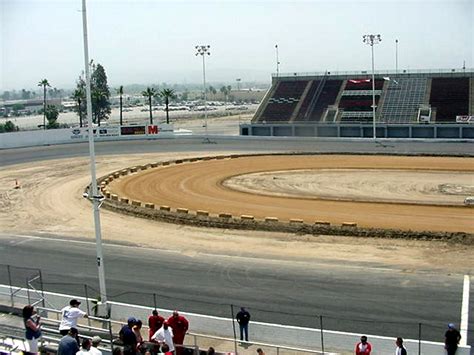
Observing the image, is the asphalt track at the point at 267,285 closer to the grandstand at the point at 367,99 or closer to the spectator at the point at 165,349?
the spectator at the point at 165,349

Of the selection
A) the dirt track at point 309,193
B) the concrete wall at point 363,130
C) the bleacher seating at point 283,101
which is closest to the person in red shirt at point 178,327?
the dirt track at point 309,193

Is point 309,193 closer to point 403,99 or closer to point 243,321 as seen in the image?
point 243,321

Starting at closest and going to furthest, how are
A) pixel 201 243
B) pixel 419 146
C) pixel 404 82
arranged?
pixel 201 243 < pixel 419 146 < pixel 404 82

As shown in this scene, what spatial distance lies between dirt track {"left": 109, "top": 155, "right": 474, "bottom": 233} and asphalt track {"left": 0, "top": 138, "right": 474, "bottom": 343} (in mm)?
7920

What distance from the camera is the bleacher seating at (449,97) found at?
254ft

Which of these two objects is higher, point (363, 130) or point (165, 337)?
point (363, 130)

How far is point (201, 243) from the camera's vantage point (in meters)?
29.9

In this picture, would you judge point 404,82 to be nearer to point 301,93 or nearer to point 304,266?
point 301,93

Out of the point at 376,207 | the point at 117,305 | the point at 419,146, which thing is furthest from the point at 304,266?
the point at 419,146

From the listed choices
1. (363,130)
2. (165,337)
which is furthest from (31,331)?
(363,130)

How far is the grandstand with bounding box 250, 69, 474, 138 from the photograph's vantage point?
3140 inches

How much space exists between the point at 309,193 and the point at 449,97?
5044 cm

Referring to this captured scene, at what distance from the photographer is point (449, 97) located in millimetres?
82250

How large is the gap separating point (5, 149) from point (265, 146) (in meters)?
30.8
